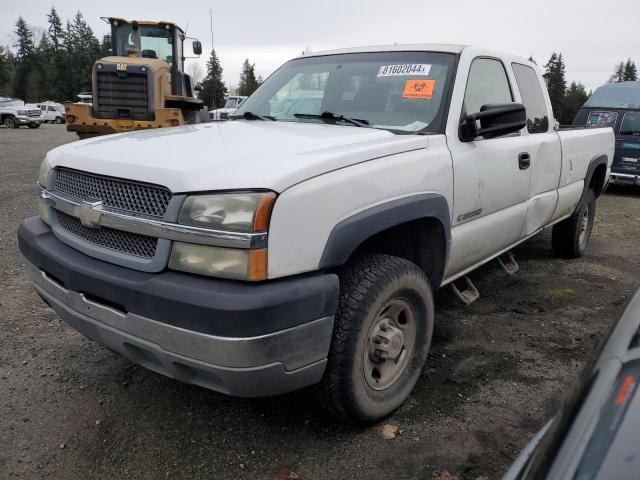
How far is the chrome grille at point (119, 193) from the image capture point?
2.23m

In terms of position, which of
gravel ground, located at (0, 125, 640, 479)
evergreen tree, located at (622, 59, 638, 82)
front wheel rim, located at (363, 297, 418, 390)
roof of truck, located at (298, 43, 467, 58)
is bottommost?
gravel ground, located at (0, 125, 640, 479)

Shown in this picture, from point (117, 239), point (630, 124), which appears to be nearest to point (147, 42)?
point (630, 124)

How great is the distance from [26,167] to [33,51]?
75.3m

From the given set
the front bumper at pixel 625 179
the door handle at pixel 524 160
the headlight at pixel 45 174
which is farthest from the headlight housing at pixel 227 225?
the front bumper at pixel 625 179

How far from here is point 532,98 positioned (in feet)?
14.5

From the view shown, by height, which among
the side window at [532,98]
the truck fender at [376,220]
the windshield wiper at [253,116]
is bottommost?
the truck fender at [376,220]

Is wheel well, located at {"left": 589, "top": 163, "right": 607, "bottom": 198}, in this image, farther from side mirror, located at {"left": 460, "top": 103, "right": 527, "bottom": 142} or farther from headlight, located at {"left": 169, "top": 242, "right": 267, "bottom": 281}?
headlight, located at {"left": 169, "top": 242, "right": 267, "bottom": 281}

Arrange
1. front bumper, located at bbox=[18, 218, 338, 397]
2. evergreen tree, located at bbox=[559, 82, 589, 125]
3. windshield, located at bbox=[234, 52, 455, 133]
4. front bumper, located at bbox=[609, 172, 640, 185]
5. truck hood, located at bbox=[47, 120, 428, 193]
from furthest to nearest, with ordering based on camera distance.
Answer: evergreen tree, located at bbox=[559, 82, 589, 125] < front bumper, located at bbox=[609, 172, 640, 185] < windshield, located at bbox=[234, 52, 455, 133] < truck hood, located at bbox=[47, 120, 428, 193] < front bumper, located at bbox=[18, 218, 338, 397]

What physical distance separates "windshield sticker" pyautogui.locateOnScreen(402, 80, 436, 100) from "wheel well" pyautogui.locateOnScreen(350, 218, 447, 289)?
821mm

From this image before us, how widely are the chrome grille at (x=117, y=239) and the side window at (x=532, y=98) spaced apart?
3115mm

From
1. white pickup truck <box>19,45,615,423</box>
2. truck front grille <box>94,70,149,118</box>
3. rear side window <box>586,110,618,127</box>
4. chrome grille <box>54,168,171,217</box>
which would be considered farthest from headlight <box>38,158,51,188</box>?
rear side window <box>586,110,618,127</box>

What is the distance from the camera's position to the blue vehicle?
11.3m

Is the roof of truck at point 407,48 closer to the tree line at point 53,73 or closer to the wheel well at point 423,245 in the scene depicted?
the wheel well at point 423,245

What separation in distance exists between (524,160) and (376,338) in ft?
6.47
